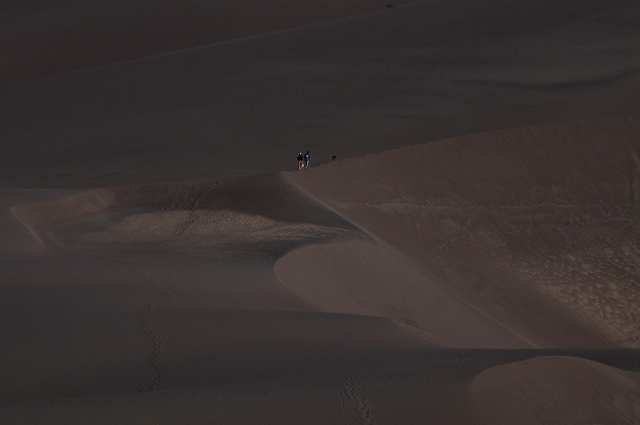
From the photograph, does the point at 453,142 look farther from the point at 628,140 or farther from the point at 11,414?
the point at 11,414

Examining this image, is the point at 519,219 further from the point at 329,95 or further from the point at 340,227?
the point at 329,95

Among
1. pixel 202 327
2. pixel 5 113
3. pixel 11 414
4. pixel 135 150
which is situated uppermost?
pixel 5 113

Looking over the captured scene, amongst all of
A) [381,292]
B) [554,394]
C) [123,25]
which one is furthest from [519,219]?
[123,25]

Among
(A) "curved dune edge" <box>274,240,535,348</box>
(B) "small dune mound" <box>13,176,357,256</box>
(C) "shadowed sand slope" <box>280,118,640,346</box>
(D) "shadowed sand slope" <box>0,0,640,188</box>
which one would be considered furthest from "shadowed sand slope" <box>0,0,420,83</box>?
(A) "curved dune edge" <box>274,240,535,348</box>

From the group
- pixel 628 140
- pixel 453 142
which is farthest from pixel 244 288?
pixel 628 140

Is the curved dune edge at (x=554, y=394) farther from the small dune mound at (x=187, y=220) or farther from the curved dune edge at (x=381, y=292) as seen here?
the small dune mound at (x=187, y=220)

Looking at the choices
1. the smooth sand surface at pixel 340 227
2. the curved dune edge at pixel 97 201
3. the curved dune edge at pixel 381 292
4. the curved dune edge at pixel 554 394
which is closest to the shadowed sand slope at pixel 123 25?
the smooth sand surface at pixel 340 227
